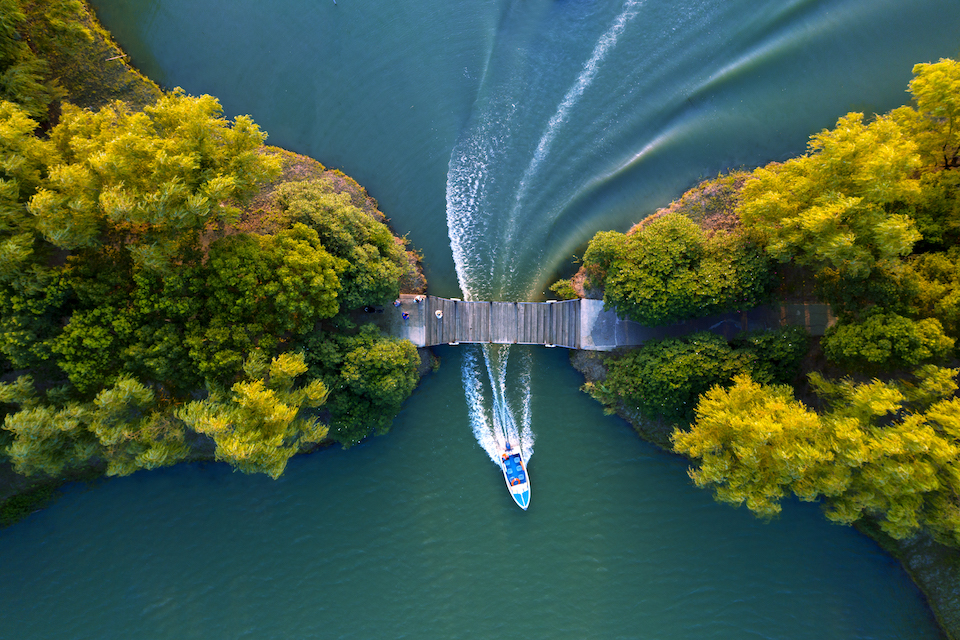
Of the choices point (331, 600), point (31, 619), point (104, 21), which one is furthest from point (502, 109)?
point (31, 619)

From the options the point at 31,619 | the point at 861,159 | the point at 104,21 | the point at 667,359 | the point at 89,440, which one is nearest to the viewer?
the point at 861,159

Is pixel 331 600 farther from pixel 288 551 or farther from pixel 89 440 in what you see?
pixel 89 440

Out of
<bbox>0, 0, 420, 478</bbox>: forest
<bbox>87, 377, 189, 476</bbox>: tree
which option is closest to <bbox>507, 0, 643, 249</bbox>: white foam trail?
<bbox>0, 0, 420, 478</bbox>: forest

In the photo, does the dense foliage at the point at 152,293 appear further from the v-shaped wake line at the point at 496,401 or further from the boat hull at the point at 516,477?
the boat hull at the point at 516,477

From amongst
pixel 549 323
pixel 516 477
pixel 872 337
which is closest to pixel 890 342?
pixel 872 337

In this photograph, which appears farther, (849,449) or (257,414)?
(257,414)

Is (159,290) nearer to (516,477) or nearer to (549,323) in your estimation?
(549,323)

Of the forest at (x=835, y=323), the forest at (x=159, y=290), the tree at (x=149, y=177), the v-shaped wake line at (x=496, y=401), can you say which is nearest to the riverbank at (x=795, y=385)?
the forest at (x=835, y=323)
